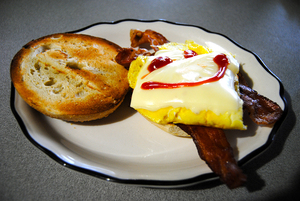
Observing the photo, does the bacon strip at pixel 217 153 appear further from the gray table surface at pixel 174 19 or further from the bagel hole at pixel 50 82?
the bagel hole at pixel 50 82

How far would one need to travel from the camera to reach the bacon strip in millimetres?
1303

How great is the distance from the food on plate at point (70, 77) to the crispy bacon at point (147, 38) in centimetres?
33

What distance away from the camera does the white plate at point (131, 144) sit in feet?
4.64

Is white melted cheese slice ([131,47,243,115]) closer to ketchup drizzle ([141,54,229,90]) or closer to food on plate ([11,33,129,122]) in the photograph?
ketchup drizzle ([141,54,229,90])

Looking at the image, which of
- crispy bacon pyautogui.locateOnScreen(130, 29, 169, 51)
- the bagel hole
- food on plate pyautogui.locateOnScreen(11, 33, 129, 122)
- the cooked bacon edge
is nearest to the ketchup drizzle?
food on plate pyautogui.locateOnScreen(11, 33, 129, 122)

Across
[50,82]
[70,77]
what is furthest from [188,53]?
[50,82]

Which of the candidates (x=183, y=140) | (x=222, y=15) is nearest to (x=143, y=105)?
(x=183, y=140)

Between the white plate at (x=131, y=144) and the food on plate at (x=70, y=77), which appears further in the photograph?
the food on plate at (x=70, y=77)

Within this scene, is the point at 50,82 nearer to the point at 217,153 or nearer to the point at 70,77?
the point at 70,77

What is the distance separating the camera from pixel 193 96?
1450 mm

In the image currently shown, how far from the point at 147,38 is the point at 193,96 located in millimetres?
1181

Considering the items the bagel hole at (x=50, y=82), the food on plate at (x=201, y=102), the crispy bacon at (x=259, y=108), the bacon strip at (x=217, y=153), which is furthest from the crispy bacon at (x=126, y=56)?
the crispy bacon at (x=259, y=108)

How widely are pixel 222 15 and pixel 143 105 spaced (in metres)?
2.75

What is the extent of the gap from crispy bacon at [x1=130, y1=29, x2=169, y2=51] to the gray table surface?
3.66ft
